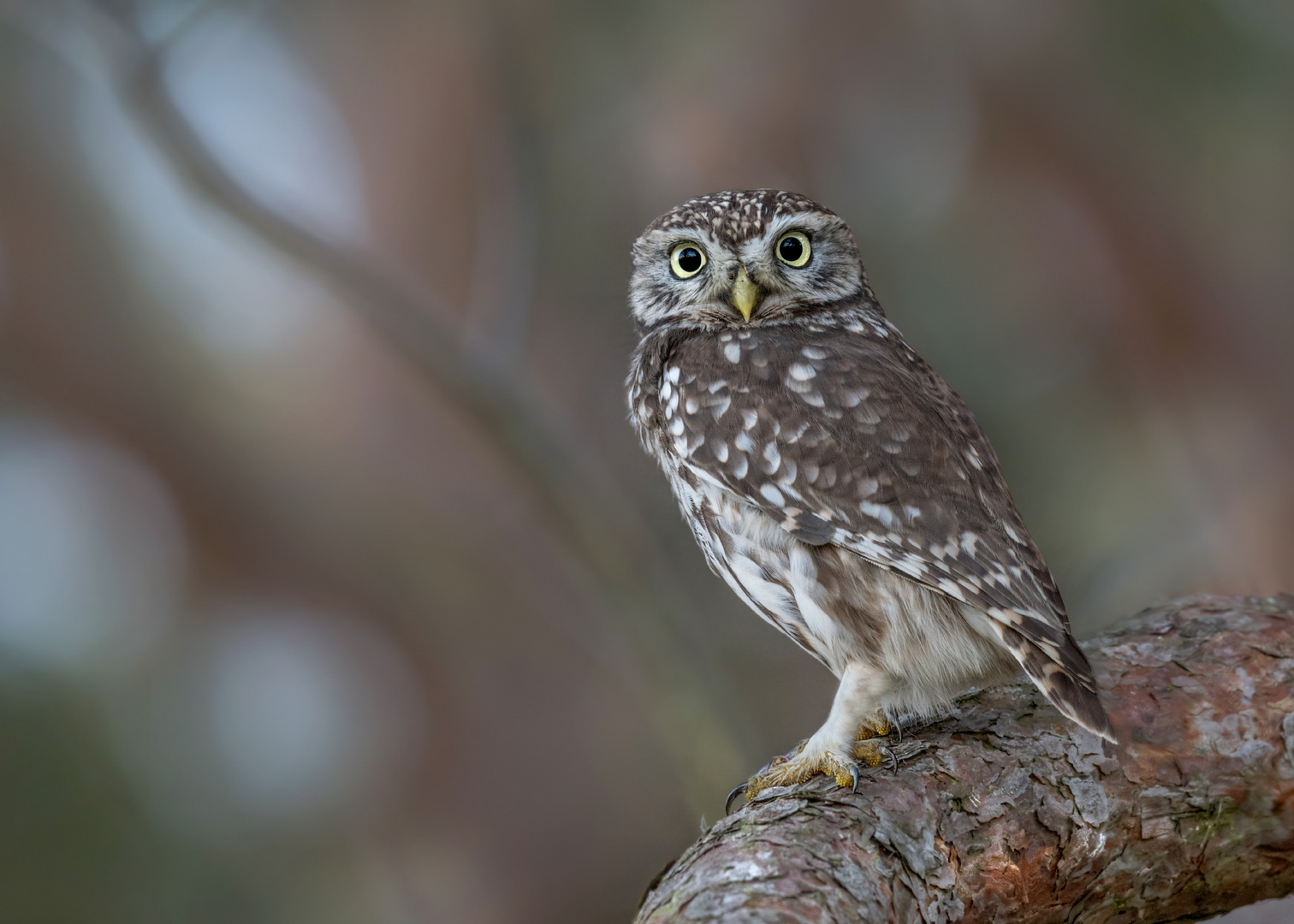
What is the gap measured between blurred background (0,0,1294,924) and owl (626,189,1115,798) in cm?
236

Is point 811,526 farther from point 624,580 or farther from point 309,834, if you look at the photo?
point 309,834

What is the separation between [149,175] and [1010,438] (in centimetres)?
413

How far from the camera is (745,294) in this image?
7.36 feet

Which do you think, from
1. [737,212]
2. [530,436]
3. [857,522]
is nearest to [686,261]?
[737,212]

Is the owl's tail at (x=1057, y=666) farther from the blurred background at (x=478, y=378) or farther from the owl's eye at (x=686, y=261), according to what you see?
the blurred background at (x=478, y=378)

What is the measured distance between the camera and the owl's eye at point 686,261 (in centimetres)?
236

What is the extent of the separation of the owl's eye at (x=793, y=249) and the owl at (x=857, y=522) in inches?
3.4

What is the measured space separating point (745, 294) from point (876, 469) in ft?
1.81

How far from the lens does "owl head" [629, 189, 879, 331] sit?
2.27 meters

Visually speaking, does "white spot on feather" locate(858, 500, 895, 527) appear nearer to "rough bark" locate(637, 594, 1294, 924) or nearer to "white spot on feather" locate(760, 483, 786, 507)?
"white spot on feather" locate(760, 483, 786, 507)

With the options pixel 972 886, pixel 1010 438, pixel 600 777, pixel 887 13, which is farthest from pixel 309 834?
pixel 887 13

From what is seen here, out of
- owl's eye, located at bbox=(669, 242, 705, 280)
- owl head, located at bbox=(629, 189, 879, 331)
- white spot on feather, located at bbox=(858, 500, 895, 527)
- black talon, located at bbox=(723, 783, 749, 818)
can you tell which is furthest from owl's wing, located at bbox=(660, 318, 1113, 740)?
black talon, located at bbox=(723, 783, 749, 818)

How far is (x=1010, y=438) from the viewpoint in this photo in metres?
4.45

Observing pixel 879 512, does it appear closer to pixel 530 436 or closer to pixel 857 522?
pixel 857 522
